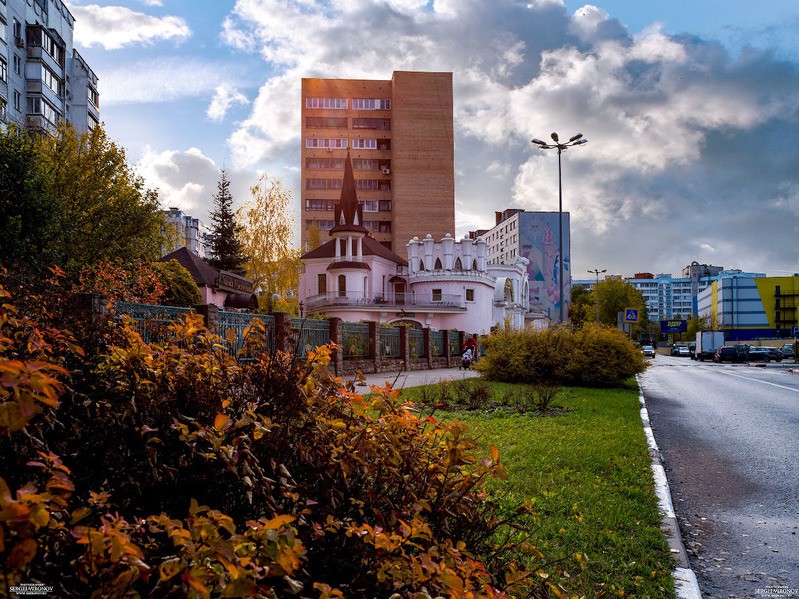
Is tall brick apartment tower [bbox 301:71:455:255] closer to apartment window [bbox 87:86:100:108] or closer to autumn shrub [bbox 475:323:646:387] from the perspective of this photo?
apartment window [bbox 87:86:100:108]

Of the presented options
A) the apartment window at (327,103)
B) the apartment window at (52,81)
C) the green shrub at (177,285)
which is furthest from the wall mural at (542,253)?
the green shrub at (177,285)

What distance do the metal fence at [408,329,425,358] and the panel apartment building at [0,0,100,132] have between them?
25.6 meters

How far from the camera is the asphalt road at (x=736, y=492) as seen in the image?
15.8 feet

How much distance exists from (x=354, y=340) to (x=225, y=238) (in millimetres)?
35009

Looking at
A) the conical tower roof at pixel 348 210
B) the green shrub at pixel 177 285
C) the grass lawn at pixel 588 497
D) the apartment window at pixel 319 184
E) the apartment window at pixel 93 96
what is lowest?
the grass lawn at pixel 588 497

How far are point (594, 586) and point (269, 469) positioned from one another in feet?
8.25

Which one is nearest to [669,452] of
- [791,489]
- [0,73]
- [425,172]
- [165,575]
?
[791,489]

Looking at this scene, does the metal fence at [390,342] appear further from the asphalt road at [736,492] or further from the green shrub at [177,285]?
the asphalt road at [736,492]

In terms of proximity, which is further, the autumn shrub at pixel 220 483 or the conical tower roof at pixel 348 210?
the conical tower roof at pixel 348 210

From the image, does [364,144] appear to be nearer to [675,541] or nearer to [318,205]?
[318,205]

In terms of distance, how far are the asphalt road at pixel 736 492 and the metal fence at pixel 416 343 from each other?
54.8 ft

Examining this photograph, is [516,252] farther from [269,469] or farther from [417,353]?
[269,469]

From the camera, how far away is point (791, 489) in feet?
24.5

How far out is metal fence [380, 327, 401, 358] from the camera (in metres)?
28.5
